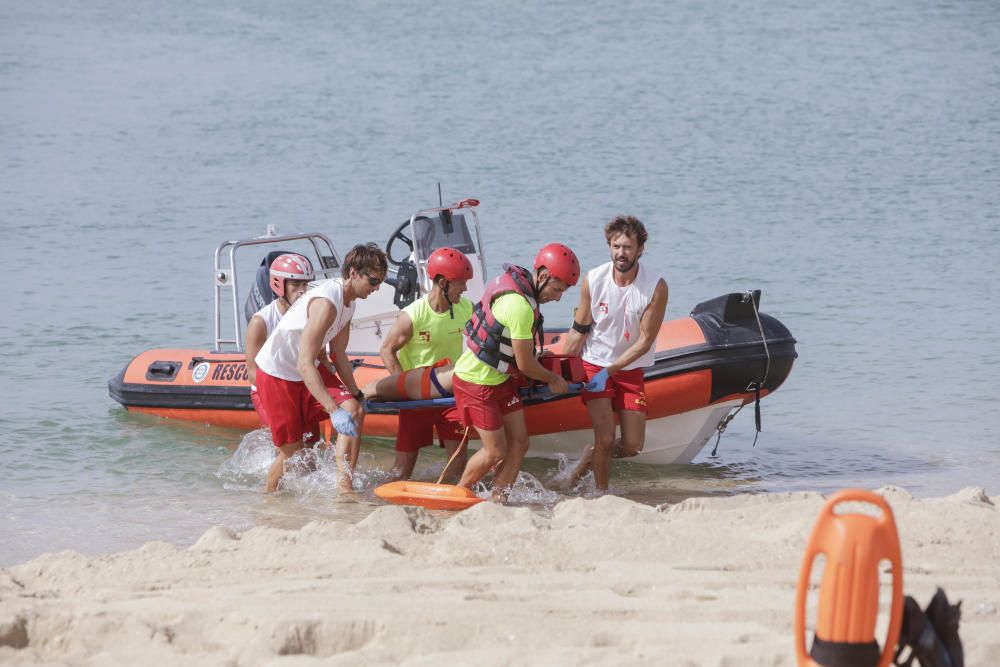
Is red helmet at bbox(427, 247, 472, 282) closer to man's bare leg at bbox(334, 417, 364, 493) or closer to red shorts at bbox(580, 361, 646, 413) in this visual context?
red shorts at bbox(580, 361, 646, 413)

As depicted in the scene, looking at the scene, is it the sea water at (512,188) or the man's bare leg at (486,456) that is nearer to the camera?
the man's bare leg at (486,456)

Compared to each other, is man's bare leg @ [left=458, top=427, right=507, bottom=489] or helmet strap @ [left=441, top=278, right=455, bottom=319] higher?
helmet strap @ [left=441, top=278, right=455, bottom=319]

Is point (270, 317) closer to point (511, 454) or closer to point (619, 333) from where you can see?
point (511, 454)

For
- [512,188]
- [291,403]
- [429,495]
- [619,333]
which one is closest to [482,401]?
[429,495]

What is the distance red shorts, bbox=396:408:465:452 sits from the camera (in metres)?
7.10

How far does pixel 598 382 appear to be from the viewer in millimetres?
6707

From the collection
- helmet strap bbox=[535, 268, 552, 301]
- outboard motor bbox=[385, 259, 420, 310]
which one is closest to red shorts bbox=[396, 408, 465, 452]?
helmet strap bbox=[535, 268, 552, 301]

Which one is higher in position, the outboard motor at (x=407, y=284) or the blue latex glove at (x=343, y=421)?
the outboard motor at (x=407, y=284)

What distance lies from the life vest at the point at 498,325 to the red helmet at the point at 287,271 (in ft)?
3.76

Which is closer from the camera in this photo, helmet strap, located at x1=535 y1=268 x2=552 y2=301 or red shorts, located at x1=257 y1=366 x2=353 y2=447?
helmet strap, located at x1=535 y1=268 x2=552 y2=301

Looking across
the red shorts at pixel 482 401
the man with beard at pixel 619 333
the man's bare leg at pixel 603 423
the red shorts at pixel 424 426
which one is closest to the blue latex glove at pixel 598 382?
the man with beard at pixel 619 333

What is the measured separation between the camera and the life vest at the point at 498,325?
244 inches

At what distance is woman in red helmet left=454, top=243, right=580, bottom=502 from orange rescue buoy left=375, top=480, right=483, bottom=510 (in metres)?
0.12

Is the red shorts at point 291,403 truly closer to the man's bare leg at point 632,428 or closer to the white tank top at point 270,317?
the white tank top at point 270,317
